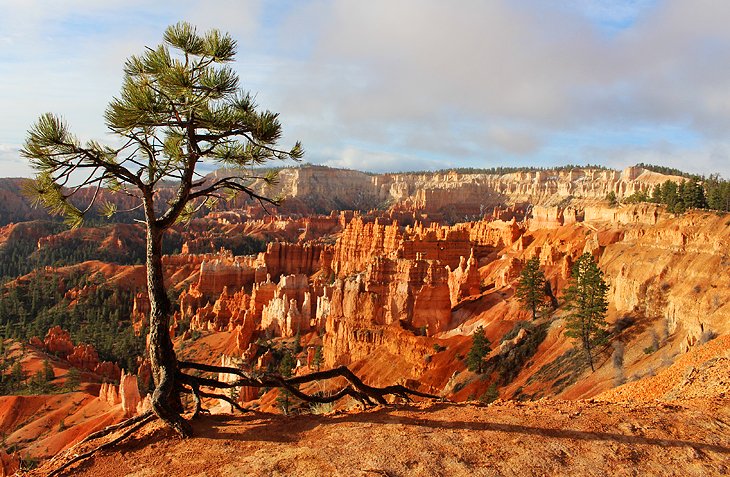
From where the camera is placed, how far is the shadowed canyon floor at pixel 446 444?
235 inches

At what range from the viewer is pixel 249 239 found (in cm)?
13038

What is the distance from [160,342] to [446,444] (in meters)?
4.54

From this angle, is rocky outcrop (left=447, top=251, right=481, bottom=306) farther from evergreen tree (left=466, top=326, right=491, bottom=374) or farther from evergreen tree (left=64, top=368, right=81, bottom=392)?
evergreen tree (left=64, top=368, right=81, bottom=392)

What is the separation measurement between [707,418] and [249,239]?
419 ft

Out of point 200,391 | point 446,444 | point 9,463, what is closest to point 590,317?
point 446,444

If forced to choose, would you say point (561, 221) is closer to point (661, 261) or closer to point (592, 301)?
point (661, 261)

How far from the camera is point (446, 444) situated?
6.45 m

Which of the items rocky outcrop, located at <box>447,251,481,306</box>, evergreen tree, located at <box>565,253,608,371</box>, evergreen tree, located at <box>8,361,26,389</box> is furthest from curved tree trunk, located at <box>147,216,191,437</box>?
evergreen tree, located at <box>8,361,26,389</box>

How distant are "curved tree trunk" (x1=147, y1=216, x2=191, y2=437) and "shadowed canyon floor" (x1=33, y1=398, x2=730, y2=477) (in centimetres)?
41

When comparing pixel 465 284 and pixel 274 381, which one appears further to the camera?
pixel 465 284

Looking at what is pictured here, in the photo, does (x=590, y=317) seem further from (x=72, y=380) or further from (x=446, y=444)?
(x=72, y=380)

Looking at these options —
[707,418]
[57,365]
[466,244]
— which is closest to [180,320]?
[57,365]

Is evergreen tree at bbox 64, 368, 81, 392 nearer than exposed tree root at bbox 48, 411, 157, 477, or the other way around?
exposed tree root at bbox 48, 411, 157, 477

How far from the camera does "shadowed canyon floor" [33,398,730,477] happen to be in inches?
235
